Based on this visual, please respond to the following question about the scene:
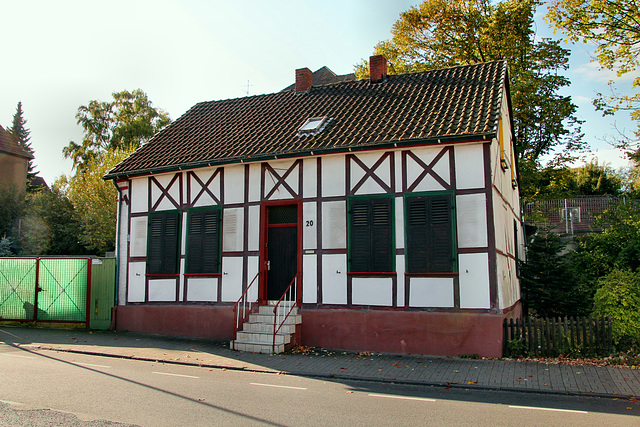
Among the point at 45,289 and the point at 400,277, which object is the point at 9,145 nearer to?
the point at 45,289

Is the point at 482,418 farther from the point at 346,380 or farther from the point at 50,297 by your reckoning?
the point at 50,297

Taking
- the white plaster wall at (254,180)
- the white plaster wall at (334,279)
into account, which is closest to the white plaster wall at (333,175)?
the white plaster wall at (334,279)

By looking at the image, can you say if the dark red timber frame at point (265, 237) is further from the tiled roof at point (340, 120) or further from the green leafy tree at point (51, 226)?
the green leafy tree at point (51, 226)

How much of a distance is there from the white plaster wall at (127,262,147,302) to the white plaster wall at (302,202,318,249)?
5.53 m

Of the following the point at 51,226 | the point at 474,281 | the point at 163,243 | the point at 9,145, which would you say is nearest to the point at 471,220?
the point at 474,281

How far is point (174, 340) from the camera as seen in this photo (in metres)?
13.5

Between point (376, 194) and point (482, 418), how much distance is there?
6.53 m

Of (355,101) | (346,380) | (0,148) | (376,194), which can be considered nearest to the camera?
(346,380)

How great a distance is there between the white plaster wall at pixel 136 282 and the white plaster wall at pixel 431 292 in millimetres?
8341

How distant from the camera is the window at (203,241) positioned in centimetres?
1390

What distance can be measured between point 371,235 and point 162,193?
691 centimetres

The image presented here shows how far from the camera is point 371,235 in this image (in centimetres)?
1199

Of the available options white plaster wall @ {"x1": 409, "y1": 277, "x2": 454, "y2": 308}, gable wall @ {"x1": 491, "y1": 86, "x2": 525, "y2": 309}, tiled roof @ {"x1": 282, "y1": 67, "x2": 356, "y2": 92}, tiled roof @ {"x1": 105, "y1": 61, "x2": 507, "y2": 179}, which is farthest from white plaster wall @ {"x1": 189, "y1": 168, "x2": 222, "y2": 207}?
tiled roof @ {"x1": 282, "y1": 67, "x2": 356, "y2": 92}

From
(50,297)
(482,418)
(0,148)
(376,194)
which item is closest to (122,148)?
(0,148)
